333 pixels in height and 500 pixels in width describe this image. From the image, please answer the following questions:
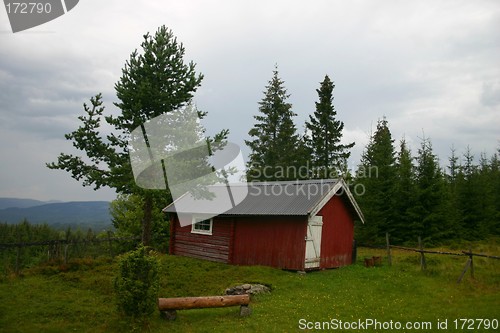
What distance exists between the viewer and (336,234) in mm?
22828

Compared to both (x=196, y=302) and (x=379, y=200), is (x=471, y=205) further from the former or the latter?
(x=196, y=302)

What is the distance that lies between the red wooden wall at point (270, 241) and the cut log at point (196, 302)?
8322 millimetres

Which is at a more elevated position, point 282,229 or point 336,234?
point 282,229

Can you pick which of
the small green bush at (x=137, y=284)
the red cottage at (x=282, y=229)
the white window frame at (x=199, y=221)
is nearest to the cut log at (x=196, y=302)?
the small green bush at (x=137, y=284)

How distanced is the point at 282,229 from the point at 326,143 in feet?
71.9

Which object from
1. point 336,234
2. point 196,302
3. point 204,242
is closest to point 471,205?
point 336,234

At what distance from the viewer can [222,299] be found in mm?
11805

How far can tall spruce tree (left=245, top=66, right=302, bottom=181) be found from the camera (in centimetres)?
4166

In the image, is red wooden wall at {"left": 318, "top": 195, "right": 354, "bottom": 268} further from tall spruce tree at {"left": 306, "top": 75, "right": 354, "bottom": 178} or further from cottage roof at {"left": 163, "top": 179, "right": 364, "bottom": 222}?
tall spruce tree at {"left": 306, "top": 75, "right": 354, "bottom": 178}

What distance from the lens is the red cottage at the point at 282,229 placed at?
66.3ft

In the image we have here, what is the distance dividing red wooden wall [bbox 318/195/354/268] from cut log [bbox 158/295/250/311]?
34.7 feet

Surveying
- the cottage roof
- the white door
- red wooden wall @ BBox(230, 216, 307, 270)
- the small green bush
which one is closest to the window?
the cottage roof

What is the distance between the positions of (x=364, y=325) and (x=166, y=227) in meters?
30.6

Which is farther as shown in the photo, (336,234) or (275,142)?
(275,142)
